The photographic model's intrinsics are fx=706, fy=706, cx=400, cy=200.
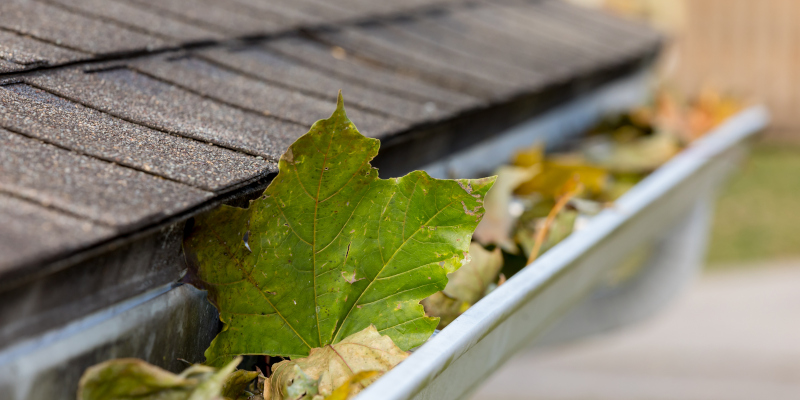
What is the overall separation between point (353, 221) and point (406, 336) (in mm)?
149

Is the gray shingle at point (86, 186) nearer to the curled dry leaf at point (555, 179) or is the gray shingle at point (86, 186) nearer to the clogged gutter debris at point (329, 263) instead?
the clogged gutter debris at point (329, 263)

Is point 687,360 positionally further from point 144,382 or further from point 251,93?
point 144,382

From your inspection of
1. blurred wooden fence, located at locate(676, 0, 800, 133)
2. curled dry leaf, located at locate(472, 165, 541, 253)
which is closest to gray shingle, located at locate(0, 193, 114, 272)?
curled dry leaf, located at locate(472, 165, 541, 253)

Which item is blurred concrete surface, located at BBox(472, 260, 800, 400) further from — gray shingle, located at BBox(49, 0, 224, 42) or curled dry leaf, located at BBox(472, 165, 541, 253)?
gray shingle, located at BBox(49, 0, 224, 42)

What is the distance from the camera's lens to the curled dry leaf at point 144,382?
1.94ft

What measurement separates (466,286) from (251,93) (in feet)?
1.51

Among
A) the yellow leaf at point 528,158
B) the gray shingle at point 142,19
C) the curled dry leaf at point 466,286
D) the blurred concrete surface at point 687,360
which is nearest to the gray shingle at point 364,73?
the gray shingle at point 142,19

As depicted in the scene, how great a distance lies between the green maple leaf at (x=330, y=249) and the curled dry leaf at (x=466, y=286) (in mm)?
159

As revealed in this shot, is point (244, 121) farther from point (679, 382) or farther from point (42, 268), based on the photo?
point (679, 382)

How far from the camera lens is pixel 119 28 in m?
1.21

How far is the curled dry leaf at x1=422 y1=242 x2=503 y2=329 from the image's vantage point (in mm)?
995

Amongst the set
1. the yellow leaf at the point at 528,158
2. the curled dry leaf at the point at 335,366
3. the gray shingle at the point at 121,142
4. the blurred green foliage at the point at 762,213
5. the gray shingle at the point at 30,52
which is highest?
the blurred green foliage at the point at 762,213

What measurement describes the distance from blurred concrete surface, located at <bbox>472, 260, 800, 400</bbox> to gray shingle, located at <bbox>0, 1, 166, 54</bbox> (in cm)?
281

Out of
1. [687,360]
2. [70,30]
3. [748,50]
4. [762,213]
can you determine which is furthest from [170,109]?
[748,50]
